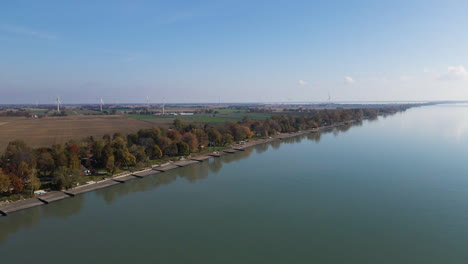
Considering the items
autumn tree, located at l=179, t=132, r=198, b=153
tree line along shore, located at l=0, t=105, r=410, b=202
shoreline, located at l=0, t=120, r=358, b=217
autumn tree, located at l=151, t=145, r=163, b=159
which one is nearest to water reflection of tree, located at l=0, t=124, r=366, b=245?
shoreline, located at l=0, t=120, r=358, b=217

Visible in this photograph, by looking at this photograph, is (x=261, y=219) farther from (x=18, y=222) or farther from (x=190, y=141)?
(x=190, y=141)

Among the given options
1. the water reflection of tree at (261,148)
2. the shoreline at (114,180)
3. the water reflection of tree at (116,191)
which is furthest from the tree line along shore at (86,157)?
the water reflection of tree at (261,148)

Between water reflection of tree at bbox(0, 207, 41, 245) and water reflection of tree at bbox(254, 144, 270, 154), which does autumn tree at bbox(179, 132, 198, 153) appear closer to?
water reflection of tree at bbox(254, 144, 270, 154)

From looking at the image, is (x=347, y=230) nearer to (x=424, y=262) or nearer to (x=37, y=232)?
(x=424, y=262)

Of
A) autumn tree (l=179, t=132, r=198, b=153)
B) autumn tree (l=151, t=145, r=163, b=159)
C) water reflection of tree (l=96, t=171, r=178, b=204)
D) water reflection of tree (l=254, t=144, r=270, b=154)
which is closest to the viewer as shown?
water reflection of tree (l=96, t=171, r=178, b=204)

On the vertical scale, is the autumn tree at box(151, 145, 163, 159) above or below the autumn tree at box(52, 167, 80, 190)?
above

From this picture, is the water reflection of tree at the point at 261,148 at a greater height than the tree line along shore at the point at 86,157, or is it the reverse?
the tree line along shore at the point at 86,157

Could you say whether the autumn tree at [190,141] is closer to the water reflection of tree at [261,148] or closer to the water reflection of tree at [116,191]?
→ the water reflection of tree at [116,191]

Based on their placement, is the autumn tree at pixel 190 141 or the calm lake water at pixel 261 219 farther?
the autumn tree at pixel 190 141
